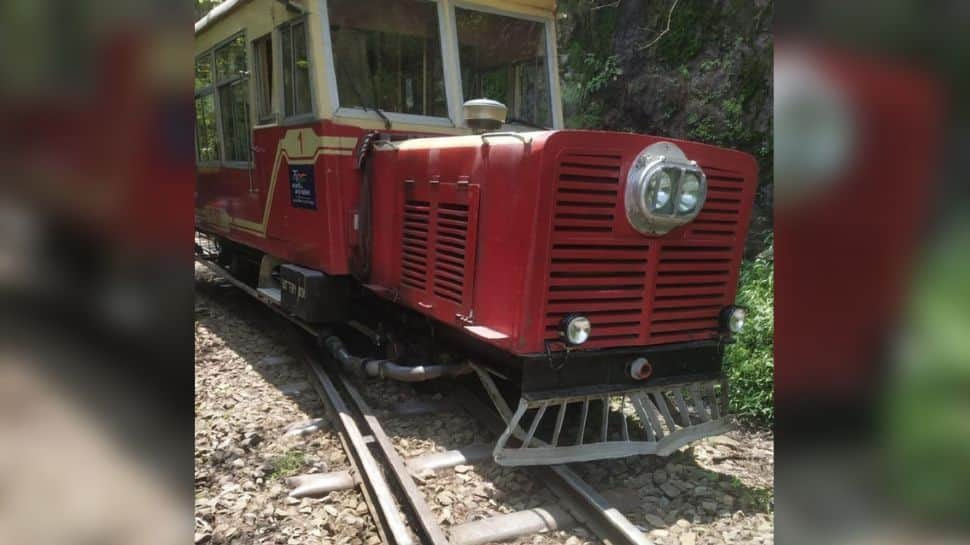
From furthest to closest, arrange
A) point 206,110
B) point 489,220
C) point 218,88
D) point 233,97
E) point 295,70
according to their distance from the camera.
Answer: point 206,110 → point 218,88 → point 233,97 → point 295,70 → point 489,220

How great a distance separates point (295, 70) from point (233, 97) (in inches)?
71.2

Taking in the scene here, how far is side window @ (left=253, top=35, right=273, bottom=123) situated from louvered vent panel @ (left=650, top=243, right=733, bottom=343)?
11.8 ft

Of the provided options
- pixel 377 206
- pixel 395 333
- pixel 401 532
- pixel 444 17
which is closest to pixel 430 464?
pixel 401 532

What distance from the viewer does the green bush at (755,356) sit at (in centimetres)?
445

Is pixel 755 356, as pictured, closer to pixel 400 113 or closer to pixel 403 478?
pixel 403 478

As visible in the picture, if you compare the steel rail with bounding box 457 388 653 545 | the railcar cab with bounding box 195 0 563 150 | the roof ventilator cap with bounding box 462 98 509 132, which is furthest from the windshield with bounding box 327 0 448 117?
the steel rail with bounding box 457 388 653 545

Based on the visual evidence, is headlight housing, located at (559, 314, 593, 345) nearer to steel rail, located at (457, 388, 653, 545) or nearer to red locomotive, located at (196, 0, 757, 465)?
red locomotive, located at (196, 0, 757, 465)

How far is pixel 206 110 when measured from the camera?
7.02 m

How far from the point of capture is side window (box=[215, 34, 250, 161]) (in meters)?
5.88

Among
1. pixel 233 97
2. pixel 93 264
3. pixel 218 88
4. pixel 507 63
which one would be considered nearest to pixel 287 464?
pixel 507 63

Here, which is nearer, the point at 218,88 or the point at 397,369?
the point at 397,369

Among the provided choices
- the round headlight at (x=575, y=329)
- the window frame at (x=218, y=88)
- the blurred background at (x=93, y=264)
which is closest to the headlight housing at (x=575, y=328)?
the round headlight at (x=575, y=329)

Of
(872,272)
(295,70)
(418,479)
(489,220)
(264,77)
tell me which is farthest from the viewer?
(264,77)

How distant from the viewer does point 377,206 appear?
4414 mm
